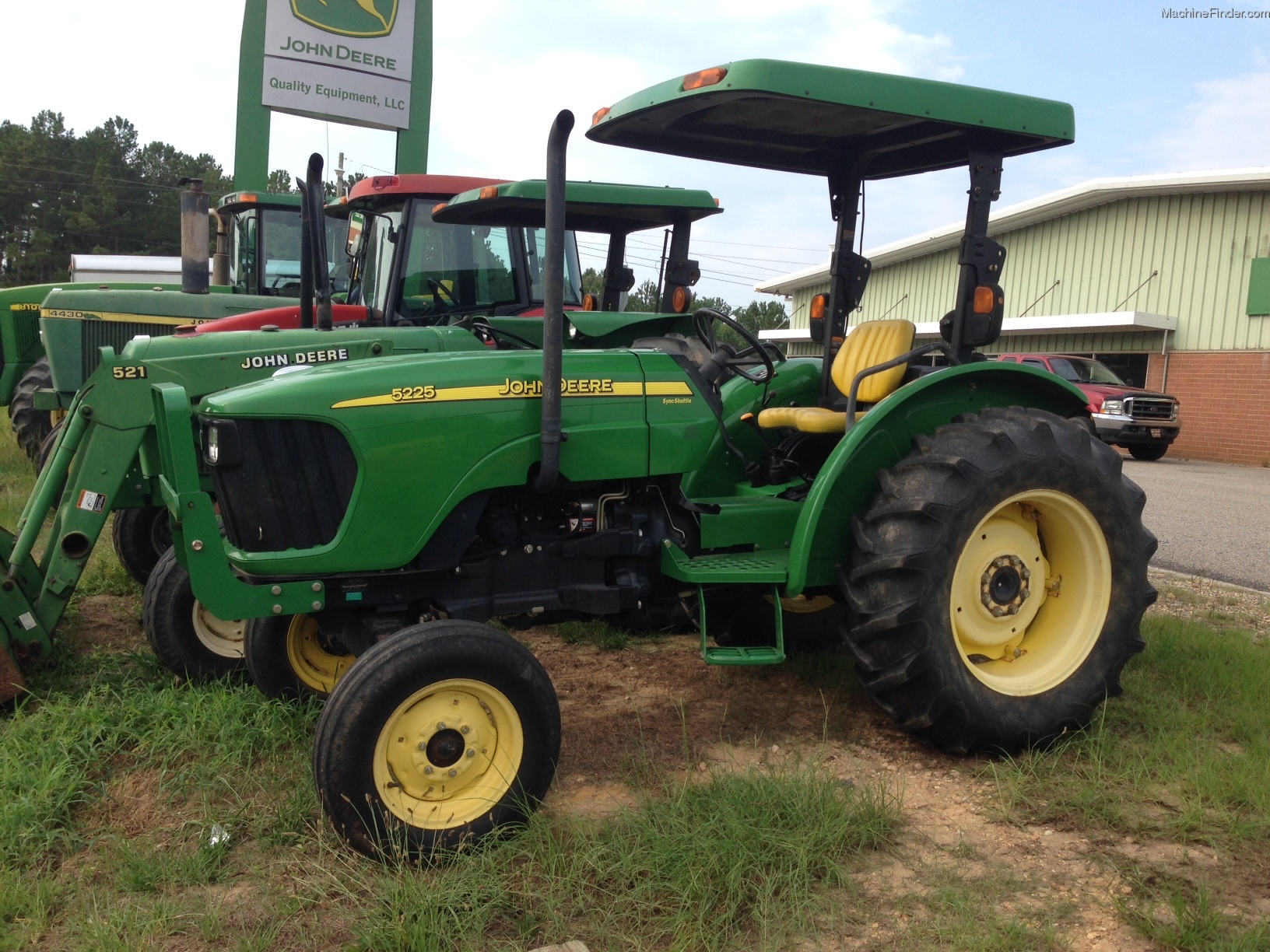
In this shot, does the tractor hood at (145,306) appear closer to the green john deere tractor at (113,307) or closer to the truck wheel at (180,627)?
the green john deere tractor at (113,307)

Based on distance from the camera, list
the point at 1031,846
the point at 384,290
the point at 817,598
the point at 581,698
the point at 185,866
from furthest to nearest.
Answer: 1. the point at 384,290
2. the point at 817,598
3. the point at 581,698
4. the point at 1031,846
5. the point at 185,866

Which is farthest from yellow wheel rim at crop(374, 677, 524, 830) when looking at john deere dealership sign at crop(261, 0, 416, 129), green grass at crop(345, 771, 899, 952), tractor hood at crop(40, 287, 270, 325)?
john deere dealership sign at crop(261, 0, 416, 129)

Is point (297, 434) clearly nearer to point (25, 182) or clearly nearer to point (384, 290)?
point (384, 290)

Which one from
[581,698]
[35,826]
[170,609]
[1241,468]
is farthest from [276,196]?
[1241,468]

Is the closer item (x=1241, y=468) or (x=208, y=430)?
(x=208, y=430)

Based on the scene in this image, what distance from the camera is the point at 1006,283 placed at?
2036 cm

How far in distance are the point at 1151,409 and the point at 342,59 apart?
12298 millimetres

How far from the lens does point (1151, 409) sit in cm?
1509

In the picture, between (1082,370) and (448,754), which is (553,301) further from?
(1082,370)

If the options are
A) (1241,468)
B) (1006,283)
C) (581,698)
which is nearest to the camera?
(581,698)

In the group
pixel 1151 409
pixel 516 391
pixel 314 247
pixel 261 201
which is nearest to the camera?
pixel 516 391

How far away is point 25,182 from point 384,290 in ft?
177

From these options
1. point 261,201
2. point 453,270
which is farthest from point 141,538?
point 261,201

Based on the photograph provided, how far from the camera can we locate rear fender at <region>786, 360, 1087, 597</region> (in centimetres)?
341
